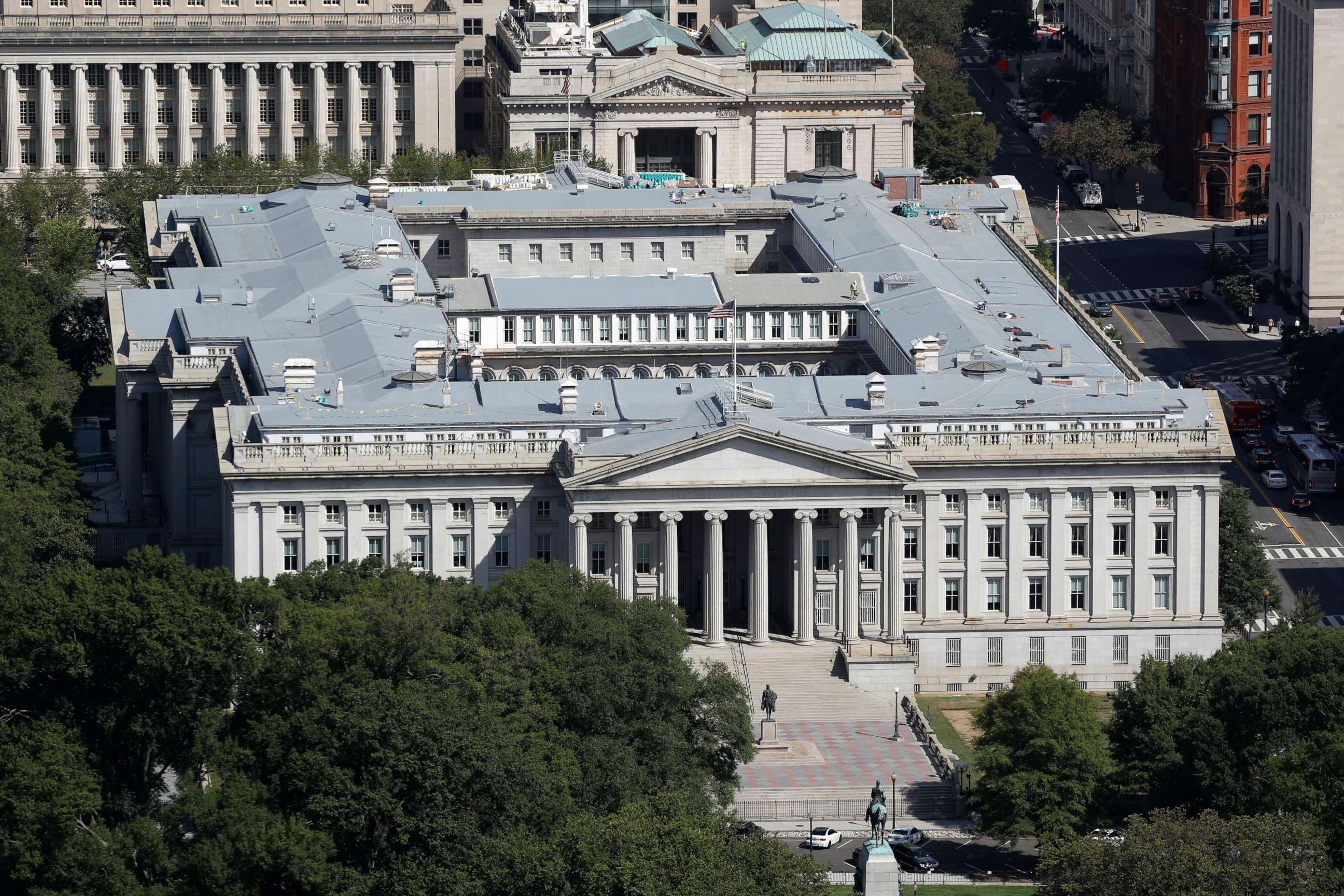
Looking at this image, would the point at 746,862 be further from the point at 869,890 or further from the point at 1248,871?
the point at 1248,871

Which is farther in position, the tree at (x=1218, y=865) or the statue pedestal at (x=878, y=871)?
the statue pedestal at (x=878, y=871)

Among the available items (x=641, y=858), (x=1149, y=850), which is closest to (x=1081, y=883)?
(x=1149, y=850)

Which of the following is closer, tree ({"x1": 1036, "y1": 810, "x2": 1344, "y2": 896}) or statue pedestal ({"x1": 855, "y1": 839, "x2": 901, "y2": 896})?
tree ({"x1": 1036, "y1": 810, "x2": 1344, "y2": 896})

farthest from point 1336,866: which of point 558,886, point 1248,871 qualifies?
point 558,886
